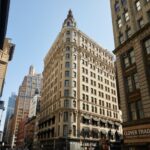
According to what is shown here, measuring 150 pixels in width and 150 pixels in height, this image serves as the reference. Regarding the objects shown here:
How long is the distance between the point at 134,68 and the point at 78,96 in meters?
37.4

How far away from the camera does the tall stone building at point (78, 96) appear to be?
5628cm

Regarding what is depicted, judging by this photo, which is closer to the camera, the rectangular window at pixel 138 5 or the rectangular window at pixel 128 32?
the rectangular window at pixel 138 5

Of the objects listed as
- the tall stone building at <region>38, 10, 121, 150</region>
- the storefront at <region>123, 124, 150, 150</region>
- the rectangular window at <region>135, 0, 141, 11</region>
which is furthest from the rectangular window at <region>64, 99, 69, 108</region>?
the rectangular window at <region>135, 0, 141, 11</region>

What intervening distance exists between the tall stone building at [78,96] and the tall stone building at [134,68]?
29288mm

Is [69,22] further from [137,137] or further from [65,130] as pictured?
[137,137]

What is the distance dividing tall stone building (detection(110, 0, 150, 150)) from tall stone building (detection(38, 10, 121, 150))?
29288 millimetres

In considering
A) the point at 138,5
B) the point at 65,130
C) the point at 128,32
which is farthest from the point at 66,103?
the point at 138,5

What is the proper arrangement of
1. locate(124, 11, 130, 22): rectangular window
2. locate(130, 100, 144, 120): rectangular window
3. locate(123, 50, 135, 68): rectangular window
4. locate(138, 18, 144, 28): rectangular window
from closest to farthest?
locate(130, 100, 144, 120): rectangular window → locate(138, 18, 144, 28): rectangular window → locate(123, 50, 135, 68): rectangular window → locate(124, 11, 130, 22): rectangular window

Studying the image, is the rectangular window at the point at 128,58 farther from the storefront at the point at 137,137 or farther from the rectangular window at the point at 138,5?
the storefront at the point at 137,137

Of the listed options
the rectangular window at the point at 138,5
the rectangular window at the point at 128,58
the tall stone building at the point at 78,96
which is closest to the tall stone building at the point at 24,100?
the tall stone building at the point at 78,96

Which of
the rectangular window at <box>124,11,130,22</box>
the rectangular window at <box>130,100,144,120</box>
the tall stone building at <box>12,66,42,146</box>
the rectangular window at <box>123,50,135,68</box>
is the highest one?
the tall stone building at <box>12,66,42,146</box>

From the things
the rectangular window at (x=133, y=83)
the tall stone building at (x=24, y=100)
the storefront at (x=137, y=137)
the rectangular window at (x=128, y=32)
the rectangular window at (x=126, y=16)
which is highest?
the tall stone building at (x=24, y=100)

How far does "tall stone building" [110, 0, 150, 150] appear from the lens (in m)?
22.2

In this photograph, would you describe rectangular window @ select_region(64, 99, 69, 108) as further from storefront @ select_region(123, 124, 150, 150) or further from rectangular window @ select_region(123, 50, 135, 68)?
storefront @ select_region(123, 124, 150, 150)
